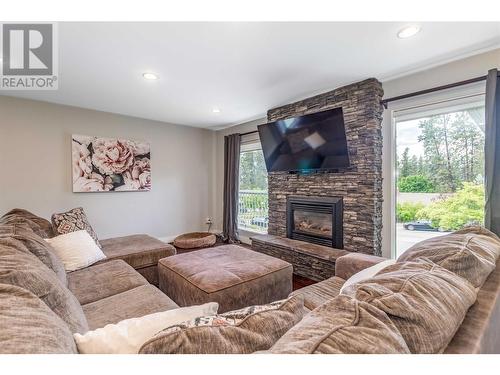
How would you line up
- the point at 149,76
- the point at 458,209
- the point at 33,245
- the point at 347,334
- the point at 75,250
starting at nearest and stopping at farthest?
the point at 347,334 → the point at 33,245 → the point at 75,250 → the point at 458,209 → the point at 149,76

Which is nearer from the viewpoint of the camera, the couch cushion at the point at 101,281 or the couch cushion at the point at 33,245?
the couch cushion at the point at 33,245

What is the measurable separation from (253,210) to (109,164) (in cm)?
260

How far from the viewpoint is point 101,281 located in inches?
69.7

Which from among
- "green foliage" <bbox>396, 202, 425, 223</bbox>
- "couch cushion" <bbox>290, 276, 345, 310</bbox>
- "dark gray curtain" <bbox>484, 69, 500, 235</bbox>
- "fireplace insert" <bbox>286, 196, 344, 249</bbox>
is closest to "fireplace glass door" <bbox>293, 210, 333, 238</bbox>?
"fireplace insert" <bbox>286, 196, 344, 249</bbox>

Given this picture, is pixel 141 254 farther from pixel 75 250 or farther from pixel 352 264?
pixel 352 264

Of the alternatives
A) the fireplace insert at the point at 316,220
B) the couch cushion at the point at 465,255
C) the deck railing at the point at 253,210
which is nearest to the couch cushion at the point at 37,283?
the couch cushion at the point at 465,255

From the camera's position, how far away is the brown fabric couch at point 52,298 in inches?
22.5

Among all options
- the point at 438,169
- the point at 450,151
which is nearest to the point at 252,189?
the point at 438,169

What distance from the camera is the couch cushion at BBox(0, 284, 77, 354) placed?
1.69 feet

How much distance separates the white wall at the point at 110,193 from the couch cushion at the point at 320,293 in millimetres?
3531

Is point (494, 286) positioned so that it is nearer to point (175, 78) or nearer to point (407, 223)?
point (407, 223)

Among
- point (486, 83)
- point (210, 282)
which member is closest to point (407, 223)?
point (486, 83)

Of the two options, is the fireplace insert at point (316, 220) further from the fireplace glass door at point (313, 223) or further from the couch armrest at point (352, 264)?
the couch armrest at point (352, 264)

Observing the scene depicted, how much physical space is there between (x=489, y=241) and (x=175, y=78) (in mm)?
2834
